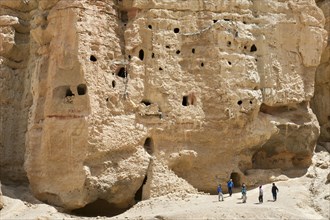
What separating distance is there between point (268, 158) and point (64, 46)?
28.2 ft

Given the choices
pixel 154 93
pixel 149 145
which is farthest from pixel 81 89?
pixel 149 145

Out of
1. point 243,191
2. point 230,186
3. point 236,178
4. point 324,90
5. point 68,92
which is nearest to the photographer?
point 243,191

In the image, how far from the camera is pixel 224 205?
1567 cm

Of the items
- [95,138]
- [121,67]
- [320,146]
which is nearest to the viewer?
[95,138]

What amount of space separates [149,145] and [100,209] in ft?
9.17

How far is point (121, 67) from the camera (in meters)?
18.3

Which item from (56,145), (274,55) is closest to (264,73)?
(274,55)

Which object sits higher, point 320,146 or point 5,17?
point 5,17

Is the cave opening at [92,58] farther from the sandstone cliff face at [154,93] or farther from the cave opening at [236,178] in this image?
the cave opening at [236,178]

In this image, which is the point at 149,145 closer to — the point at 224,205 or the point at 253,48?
the point at 224,205

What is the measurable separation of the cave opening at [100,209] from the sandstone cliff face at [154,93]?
1.33 feet

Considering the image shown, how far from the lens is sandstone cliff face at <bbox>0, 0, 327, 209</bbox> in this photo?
17.2m

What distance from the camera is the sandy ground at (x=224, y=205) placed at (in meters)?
14.9

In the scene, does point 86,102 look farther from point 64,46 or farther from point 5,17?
point 5,17
